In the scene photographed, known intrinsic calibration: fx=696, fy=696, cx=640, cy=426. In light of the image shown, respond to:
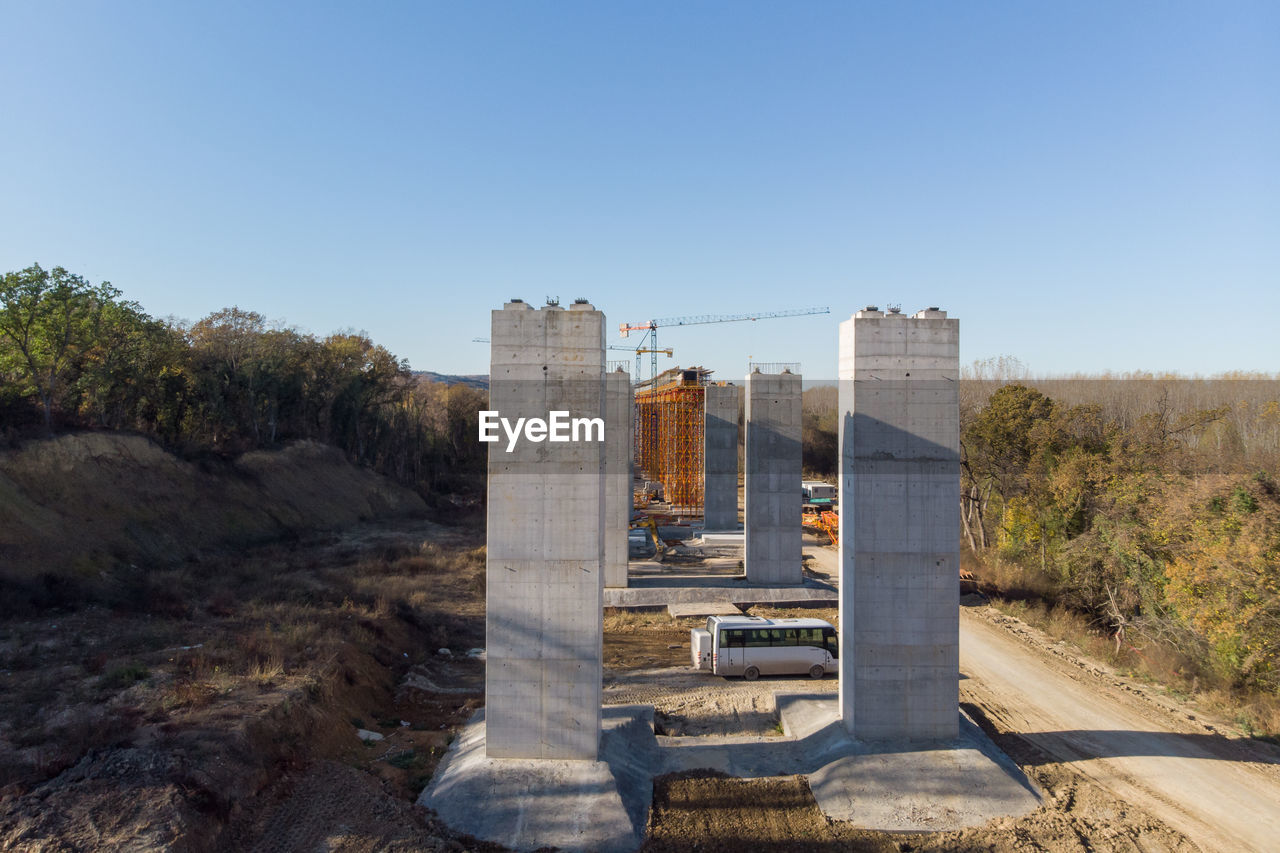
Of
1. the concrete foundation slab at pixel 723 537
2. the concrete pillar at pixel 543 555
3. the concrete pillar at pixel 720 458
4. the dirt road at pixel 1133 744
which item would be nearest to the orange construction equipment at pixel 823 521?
the concrete foundation slab at pixel 723 537

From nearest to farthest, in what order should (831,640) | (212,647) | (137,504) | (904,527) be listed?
(904,527)
(212,647)
(831,640)
(137,504)

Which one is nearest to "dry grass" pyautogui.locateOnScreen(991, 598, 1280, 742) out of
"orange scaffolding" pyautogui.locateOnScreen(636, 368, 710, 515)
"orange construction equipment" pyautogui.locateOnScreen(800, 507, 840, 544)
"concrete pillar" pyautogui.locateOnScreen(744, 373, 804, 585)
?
"concrete pillar" pyautogui.locateOnScreen(744, 373, 804, 585)

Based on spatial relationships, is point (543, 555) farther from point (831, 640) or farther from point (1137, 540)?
point (1137, 540)

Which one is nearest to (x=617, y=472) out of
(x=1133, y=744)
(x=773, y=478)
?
(x=773, y=478)

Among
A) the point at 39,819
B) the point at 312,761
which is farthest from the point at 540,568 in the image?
the point at 39,819

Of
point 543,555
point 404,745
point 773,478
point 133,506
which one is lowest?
point 404,745

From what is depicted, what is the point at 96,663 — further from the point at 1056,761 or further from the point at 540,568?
the point at 1056,761

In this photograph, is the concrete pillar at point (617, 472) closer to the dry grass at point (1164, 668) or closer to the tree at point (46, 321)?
the dry grass at point (1164, 668)
